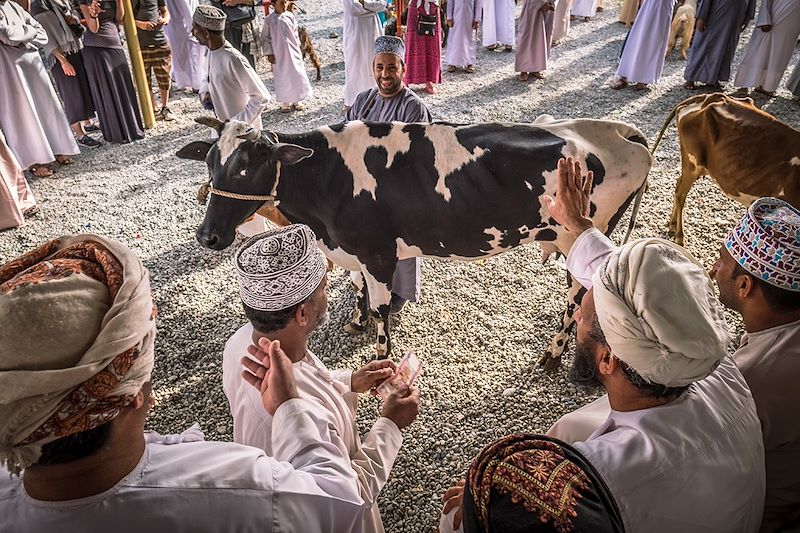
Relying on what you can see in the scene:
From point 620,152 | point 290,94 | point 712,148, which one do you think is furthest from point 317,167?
point 290,94

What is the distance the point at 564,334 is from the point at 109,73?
6688 millimetres

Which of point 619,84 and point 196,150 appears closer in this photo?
point 196,150

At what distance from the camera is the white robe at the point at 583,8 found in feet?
43.9

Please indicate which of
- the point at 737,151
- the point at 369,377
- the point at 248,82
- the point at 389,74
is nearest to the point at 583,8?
the point at 737,151

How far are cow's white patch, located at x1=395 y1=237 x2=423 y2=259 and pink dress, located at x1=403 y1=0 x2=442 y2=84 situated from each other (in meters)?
6.04

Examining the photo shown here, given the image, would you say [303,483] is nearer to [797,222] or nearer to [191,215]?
[797,222]

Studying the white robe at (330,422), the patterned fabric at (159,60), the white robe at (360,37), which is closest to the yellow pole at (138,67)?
the patterned fabric at (159,60)

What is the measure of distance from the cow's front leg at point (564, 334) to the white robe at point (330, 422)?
2.01 meters

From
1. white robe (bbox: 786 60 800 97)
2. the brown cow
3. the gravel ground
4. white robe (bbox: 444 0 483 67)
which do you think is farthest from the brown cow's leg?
white robe (bbox: 444 0 483 67)

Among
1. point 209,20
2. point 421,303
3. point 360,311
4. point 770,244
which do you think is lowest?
point 421,303

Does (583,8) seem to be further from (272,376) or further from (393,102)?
(272,376)

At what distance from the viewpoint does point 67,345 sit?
1.12m

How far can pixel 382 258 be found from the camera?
11.6 ft

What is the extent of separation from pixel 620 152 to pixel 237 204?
241cm
